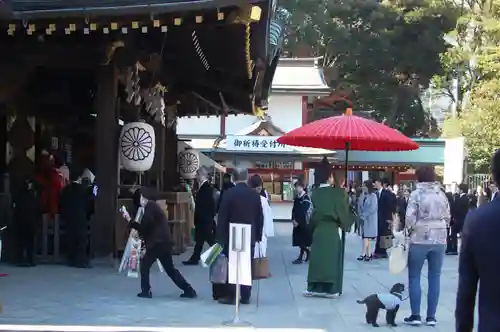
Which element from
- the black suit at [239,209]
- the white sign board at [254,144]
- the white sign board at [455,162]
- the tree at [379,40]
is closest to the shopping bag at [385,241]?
the white sign board at [455,162]

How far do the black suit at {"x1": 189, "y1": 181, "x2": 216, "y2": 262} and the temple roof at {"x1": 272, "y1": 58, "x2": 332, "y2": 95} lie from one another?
67.3 feet

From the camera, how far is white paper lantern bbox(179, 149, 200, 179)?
19672 millimetres

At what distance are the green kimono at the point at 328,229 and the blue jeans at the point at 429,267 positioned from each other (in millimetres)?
1755

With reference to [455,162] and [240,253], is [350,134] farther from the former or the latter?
[455,162]

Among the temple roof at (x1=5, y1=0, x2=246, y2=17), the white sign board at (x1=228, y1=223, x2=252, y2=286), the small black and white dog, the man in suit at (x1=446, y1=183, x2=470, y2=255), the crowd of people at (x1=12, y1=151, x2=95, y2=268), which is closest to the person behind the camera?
the white sign board at (x1=228, y1=223, x2=252, y2=286)

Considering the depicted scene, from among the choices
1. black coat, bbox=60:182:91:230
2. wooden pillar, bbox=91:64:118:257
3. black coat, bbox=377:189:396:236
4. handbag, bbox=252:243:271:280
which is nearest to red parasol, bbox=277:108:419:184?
handbag, bbox=252:243:271:280

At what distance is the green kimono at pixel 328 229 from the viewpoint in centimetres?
943

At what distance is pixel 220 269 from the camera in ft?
28.2

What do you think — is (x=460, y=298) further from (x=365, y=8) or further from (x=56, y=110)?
(x=365, y=8)

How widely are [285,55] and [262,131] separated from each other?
42.0 feet

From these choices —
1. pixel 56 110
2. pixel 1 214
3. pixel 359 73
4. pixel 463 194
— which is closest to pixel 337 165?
pixel 359 73

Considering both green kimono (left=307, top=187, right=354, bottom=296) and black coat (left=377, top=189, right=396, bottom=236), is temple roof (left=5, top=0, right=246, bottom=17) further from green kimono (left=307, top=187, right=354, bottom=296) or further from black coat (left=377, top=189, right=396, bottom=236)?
black coat (left=377, top=189, right=396, bottom=236)

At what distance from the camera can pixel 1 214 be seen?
11953mm

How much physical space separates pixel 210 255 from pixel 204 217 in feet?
14.4
